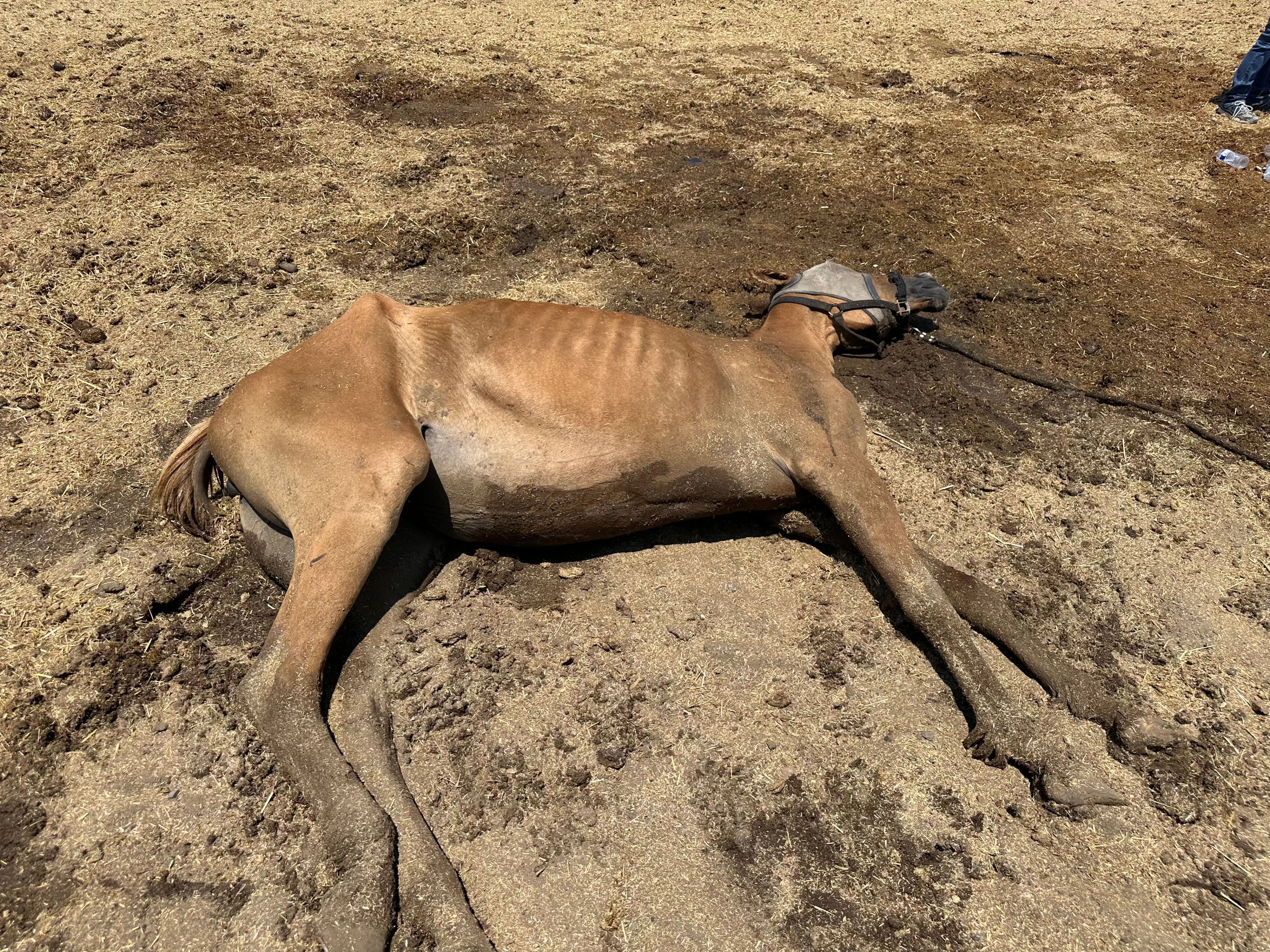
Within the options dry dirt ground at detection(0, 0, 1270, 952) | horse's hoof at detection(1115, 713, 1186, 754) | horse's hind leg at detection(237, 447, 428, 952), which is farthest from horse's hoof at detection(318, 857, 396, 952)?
horse's hoof at detection(1115, 713, 1186, 754)

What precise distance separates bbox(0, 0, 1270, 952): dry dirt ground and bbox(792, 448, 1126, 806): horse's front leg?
3.8 inches

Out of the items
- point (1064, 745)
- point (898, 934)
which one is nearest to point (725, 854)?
point (898, 934)

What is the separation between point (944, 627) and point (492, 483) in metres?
1.76

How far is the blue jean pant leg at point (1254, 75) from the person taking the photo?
6.65 metres

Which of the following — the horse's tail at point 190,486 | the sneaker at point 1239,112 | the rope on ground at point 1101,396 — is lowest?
the rope on ground at point 1101,396

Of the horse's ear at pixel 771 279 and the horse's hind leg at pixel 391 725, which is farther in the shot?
the horse's ear at pixel 771 279

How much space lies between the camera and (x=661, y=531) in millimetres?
3525

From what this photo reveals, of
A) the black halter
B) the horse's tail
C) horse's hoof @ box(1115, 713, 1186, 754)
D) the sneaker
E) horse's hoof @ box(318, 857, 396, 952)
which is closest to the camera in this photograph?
horse's hoof @ box(318, 857, 396, 952)

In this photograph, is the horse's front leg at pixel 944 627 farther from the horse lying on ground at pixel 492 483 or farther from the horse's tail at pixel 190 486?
the horse's tail at pixel 190 486

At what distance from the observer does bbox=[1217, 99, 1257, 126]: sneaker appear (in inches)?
261

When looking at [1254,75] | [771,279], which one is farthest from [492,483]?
[1254,75]

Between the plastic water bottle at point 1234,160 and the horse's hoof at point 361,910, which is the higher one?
the plastic water bottle at point 1234,160

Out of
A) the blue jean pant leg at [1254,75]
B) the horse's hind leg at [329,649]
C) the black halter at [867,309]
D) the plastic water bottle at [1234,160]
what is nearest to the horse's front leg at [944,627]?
the black halter at [867,309]

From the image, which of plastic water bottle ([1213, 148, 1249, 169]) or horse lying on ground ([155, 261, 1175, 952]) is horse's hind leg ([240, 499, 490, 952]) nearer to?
horse lying on ground ([155, 261, 1175, 952])
